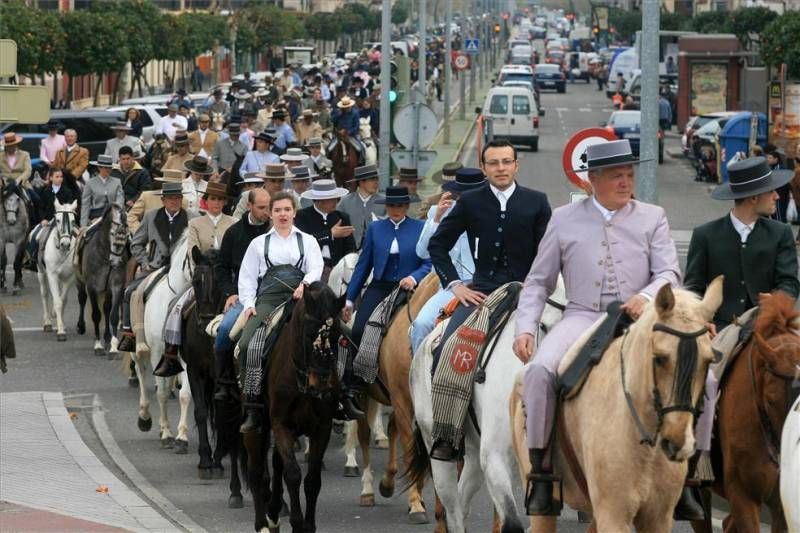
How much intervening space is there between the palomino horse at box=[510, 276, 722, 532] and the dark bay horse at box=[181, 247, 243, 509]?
19.0ft

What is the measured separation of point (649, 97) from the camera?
58.5 feet

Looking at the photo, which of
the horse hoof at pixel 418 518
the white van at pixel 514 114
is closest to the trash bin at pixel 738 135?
the white van at pixel 514 114

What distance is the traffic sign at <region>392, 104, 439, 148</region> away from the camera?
29.4 m

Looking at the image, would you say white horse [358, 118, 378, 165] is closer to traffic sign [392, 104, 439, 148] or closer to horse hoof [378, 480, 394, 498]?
traffic sign [392, 104, 439, 148]

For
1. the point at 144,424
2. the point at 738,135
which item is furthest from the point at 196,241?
the point at 738,135

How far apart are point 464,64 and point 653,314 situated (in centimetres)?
6130

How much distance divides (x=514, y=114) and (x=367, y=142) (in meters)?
25.3

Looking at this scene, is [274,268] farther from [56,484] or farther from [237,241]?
[56,484]

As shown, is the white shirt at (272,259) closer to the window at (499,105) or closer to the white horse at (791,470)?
the white horse at (791,470)

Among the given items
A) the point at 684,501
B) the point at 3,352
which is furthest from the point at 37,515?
the point at 684,501

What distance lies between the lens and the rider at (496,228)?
1124 centimetres

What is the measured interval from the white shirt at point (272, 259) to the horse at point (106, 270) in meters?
7.99

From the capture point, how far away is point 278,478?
1297cm

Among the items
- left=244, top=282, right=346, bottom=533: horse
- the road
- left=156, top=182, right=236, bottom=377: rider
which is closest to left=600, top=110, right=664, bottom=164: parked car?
the road
